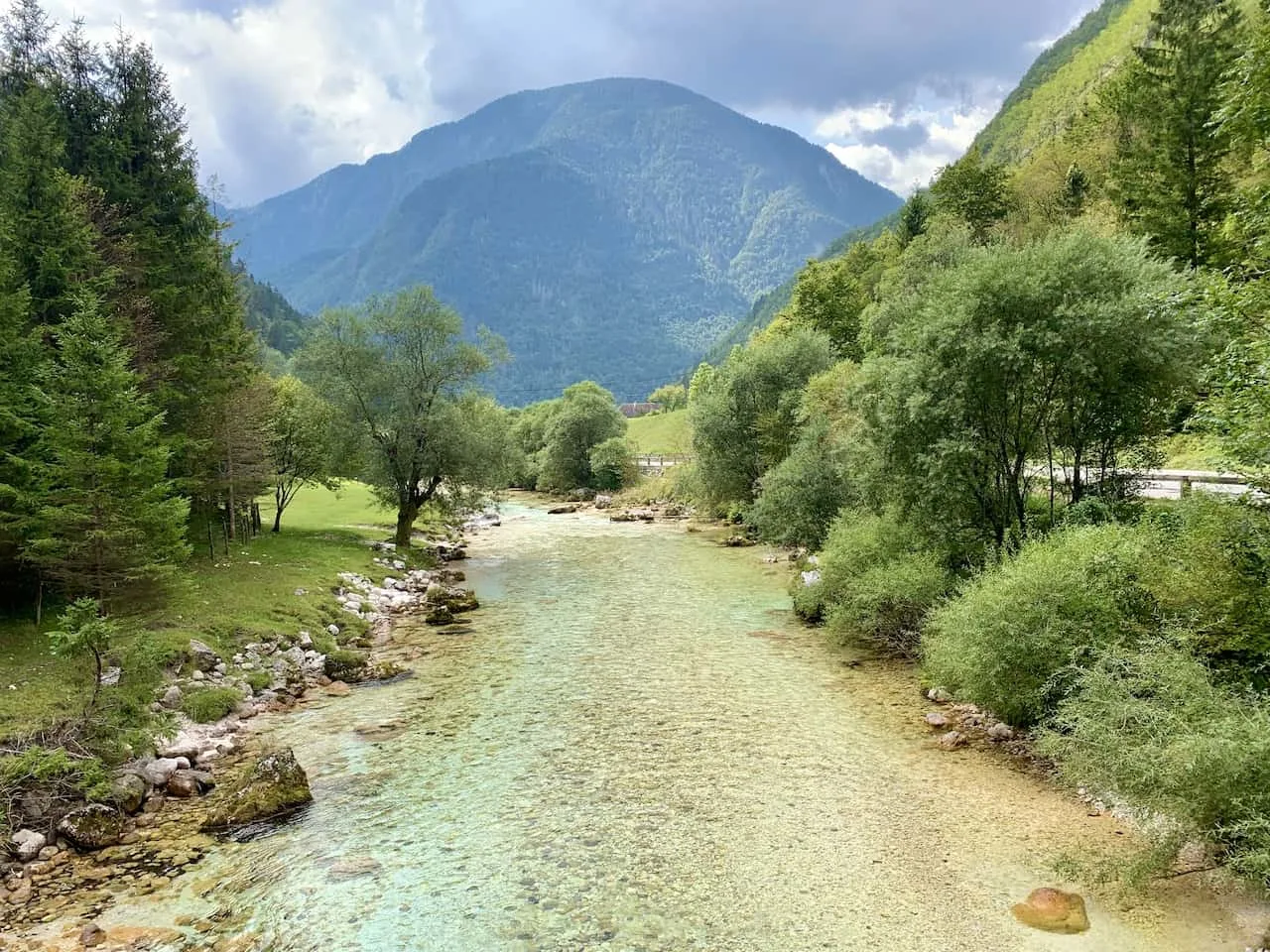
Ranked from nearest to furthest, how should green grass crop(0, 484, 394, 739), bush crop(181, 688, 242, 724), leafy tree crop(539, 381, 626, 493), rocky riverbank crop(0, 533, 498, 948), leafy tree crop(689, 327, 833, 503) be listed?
rocky riverbank crop(0, 533, 498, 948) < green grass crop(0, 484, 394, 739) < bush crop(181, 688, 242, 724) < leafy tree crop(689, 327, 833, 503) < leafy tree crop(539, 381, 626, 493)

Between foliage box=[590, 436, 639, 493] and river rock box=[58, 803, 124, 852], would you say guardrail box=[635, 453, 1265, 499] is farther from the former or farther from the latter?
foliage box=[590, 436, 639, 493]

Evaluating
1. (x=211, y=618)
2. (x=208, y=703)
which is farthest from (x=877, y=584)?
(x=211, y=618)

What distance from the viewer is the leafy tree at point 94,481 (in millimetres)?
15586

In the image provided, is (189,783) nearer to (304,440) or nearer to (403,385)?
(304,440)

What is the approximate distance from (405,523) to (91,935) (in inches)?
1297

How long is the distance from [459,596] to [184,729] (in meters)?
15.0

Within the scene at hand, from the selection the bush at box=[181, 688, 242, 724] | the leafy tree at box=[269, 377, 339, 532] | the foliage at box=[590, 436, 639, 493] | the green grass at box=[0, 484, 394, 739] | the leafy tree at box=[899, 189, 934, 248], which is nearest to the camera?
the green grass at box=[0, 484, 394, 739]

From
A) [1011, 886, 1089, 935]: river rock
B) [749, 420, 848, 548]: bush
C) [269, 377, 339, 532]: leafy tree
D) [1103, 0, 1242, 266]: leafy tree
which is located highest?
[1103, 0, 1242, 266]: leafy tree

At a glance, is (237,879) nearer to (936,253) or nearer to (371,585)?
(371,585)

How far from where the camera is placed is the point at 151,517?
16750 millimetres

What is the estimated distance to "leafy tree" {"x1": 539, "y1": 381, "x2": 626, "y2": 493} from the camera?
86.1 metres

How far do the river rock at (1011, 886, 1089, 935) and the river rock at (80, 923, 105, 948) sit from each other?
475 inches

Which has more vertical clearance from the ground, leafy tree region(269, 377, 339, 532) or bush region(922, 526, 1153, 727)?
leafy tree region(269, 377, 339, 532)

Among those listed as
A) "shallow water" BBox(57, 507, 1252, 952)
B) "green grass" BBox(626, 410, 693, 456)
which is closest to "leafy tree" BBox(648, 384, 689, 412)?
"green grass" BBox(626, 410, 693, 456)
